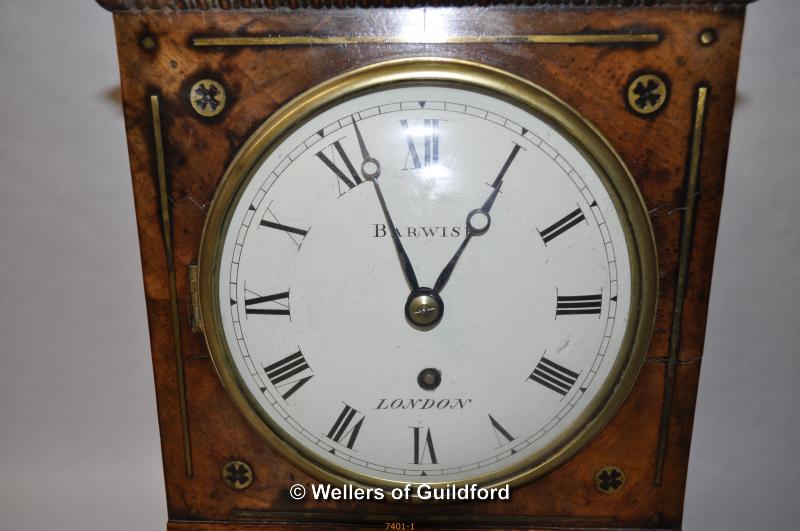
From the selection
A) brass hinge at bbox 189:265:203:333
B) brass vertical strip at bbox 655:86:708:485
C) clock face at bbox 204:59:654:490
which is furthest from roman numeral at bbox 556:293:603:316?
brass hinge at bbox 189:265:203:333

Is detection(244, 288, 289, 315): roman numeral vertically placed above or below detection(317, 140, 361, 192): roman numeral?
below

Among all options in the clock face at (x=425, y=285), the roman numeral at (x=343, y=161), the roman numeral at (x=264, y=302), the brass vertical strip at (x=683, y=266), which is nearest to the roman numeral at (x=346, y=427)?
the clock face at (x=425, y=285)

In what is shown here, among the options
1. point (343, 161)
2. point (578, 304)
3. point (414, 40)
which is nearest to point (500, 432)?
point (578, 304)

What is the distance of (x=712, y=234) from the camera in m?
0.90

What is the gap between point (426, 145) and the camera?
2.82 ft

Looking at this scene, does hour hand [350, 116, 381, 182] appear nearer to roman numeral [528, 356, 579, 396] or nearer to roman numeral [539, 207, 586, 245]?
roman numeral [539, 207, 586, 245]

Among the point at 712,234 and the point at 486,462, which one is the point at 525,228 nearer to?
the point at 712,234

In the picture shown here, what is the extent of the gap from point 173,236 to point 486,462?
571mm

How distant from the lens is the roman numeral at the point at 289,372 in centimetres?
93

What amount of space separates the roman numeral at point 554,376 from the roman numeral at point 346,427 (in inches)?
10.5

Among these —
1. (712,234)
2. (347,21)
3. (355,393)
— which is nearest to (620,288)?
(712,234)

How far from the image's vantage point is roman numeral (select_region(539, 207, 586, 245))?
34.6 inches

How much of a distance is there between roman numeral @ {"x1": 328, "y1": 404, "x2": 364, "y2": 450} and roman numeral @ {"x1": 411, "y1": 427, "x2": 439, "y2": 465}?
0.28 feet

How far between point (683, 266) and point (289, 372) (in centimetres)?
58
